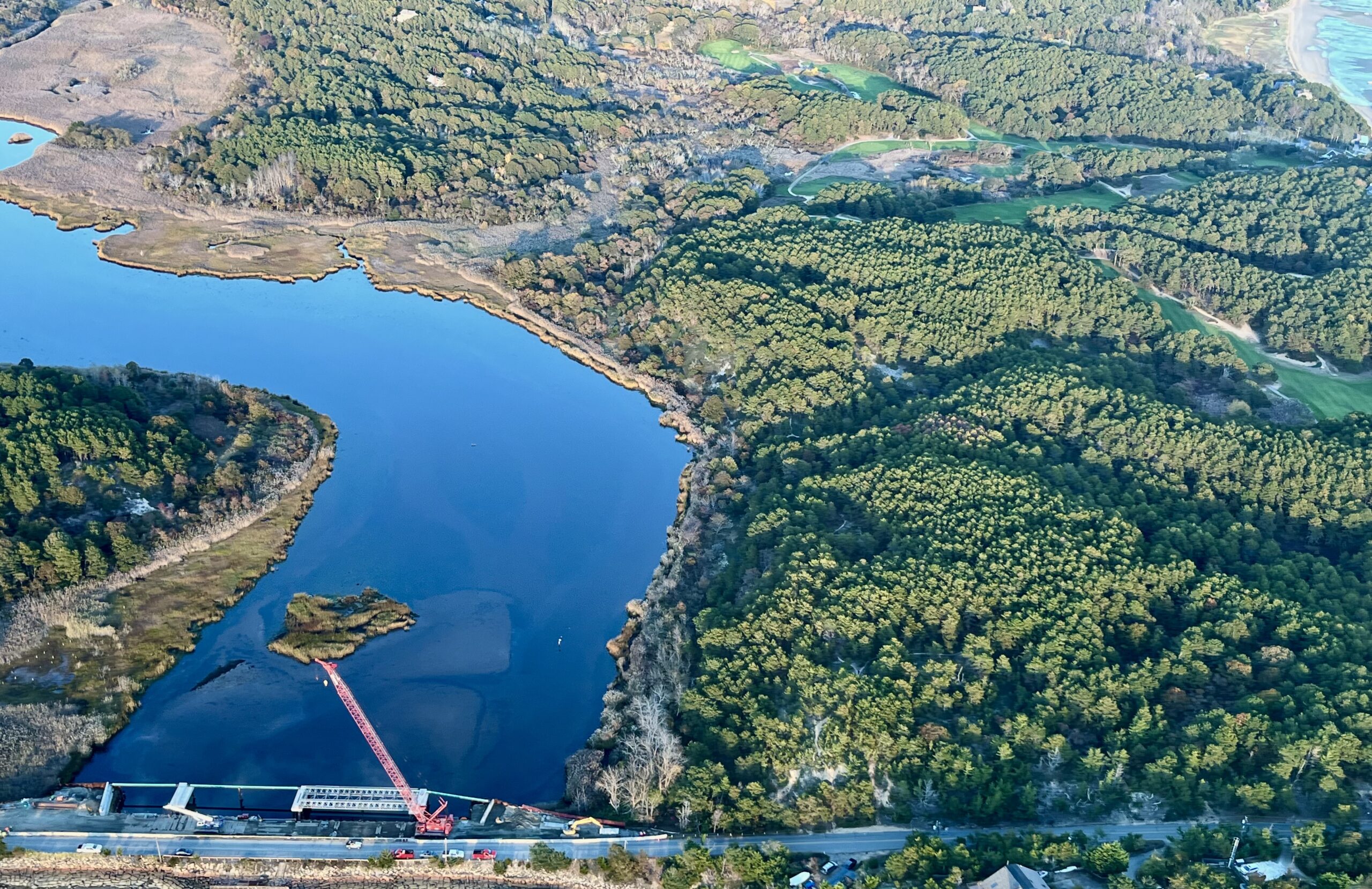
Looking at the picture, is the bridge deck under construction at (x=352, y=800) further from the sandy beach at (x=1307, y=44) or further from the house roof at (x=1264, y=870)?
the sandy beach at (x=1307, y=44)

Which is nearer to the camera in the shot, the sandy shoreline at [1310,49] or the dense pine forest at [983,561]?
the dense pine forest at [983,561]

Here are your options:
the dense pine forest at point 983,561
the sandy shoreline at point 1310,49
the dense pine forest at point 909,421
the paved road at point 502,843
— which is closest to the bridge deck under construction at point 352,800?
the paved road at point 502,843

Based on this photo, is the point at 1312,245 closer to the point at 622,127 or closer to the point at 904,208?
the point at 904,208

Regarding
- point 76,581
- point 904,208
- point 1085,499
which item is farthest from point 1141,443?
point 76,581

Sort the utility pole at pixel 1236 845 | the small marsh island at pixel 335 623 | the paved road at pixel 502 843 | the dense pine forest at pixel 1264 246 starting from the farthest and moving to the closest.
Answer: the dense pine forest at pixel 1264 246 → the small marsh island at pixel 335 623 → the paved road at pixel 502 843 → the utility pole at pixel 1236 845

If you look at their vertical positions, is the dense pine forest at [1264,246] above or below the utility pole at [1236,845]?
above

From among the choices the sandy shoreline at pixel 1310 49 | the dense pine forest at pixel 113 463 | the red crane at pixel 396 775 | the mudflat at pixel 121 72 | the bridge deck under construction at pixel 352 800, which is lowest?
the bridge deck under construction at pixel 352 800
